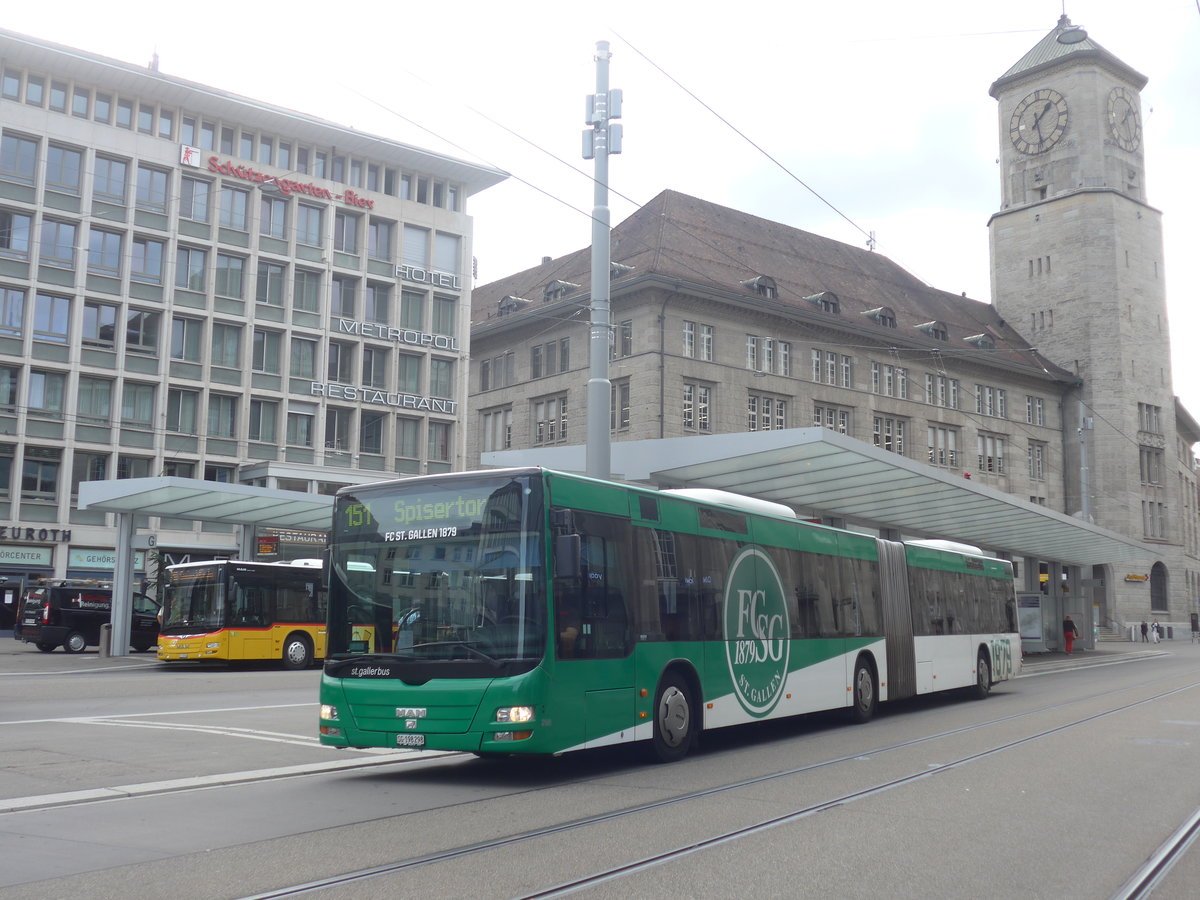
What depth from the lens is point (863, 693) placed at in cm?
1675

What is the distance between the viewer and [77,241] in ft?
160

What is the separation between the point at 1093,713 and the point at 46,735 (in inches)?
555

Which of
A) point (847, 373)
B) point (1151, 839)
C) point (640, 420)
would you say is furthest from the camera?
point (847, 373)

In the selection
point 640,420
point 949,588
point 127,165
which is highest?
point 127,165

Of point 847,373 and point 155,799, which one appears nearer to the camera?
point 155,799

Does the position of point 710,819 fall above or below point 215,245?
below

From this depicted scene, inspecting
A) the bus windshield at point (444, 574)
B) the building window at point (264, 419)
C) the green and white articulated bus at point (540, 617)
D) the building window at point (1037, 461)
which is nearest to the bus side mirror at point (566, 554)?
the green and white articulated bus at point (540, 617)

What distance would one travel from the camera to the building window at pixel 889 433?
65500mm

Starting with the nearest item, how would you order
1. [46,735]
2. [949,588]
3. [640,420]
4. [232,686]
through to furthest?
Result: [46,735], [949,588], [232,686], [640,420]

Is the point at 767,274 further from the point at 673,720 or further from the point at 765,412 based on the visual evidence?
the point at 673,720

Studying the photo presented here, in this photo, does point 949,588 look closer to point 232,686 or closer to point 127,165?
point 232,686

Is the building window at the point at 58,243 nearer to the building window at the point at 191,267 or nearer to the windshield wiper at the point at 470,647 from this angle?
the building window at the point at 191,267

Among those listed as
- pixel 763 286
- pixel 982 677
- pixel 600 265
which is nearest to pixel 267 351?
pixel 763 286

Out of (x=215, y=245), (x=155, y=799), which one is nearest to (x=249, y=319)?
(x=215, y=245)
